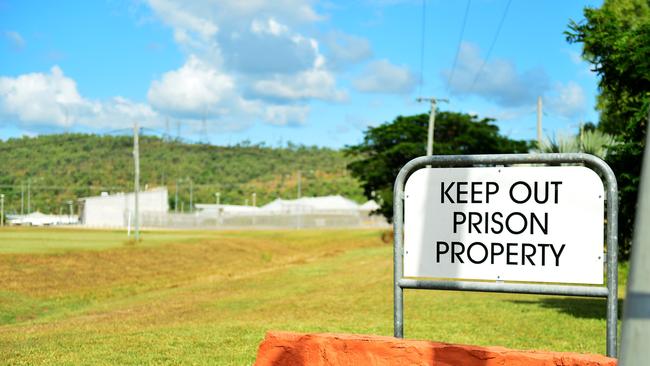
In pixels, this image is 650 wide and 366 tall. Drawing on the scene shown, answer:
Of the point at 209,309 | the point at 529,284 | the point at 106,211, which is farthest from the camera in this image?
the point at 106,211

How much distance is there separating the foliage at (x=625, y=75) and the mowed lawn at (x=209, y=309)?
2.65m

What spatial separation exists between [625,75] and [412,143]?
161ft

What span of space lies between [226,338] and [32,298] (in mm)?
15469

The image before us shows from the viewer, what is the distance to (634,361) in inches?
117

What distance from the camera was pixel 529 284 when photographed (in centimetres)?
621

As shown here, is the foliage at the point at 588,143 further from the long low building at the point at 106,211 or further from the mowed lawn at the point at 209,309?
the long low building at the point at 106,211

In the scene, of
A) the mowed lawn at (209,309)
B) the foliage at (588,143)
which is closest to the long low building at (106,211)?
the mowed lawn at (209,309)

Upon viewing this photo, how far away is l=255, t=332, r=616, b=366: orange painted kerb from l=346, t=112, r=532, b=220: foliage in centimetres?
5847

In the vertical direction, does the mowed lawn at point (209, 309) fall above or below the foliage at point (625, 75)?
below

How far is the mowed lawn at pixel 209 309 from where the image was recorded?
10.6 m

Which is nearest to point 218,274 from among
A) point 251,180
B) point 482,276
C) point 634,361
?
point 482,276

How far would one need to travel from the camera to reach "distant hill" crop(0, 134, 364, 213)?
10481 centimetres

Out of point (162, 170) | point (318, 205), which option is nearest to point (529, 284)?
point (318, 205)

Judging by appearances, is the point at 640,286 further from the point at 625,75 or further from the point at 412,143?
the point at 412,143
